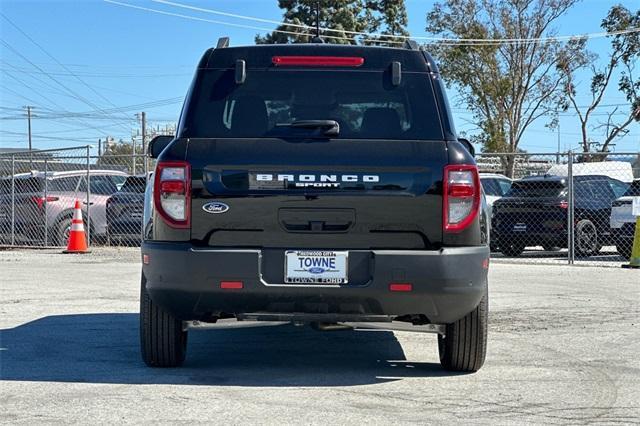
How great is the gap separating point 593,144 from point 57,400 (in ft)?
139

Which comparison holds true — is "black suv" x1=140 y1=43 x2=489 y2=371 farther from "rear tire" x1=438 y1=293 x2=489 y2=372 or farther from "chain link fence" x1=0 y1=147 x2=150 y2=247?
"chain link fence" x1=0 y1=147 x2=150 y2=247

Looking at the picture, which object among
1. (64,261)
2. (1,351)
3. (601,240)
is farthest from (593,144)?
(1,351)

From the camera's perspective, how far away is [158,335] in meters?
6.16

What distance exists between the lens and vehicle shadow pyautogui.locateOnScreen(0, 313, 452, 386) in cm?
610

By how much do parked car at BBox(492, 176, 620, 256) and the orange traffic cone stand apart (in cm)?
778

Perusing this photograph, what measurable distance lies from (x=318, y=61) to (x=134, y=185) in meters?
13.7

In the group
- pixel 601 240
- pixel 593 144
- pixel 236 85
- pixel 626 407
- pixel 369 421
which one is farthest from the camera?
pixel 593 144

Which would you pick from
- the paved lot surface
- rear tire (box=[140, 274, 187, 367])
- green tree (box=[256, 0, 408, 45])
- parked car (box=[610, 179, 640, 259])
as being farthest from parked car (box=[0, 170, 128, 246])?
green tree (box=[256, 0, 408, 45])

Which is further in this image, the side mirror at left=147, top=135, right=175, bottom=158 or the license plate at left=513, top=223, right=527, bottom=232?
the license plate at left=513, top=223, right=527, bottom=232

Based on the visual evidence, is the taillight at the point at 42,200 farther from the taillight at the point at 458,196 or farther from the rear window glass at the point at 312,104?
the taillight at the point at 458,196

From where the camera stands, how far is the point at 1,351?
7008mm

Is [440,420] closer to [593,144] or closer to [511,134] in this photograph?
[511,134]

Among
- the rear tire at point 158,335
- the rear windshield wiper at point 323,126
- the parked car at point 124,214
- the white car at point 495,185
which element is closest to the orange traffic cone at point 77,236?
the parked car at point 124,214

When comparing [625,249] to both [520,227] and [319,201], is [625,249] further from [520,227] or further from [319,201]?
[319,201]
